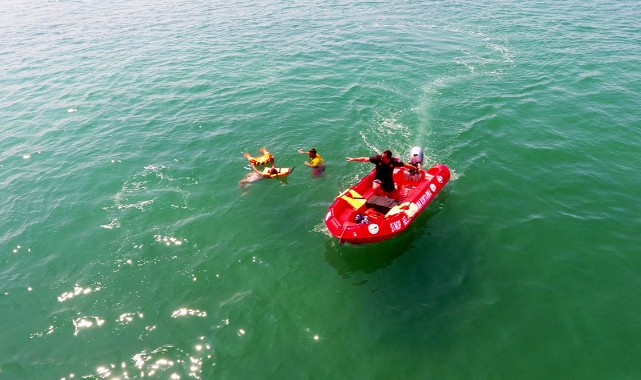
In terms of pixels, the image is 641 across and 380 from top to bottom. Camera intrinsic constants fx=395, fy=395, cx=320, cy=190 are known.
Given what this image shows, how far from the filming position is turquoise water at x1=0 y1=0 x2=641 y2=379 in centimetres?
1099

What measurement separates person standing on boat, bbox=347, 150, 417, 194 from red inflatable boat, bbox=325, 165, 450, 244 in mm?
348

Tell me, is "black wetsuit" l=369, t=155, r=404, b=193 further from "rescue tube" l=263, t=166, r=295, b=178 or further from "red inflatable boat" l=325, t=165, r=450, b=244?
"rescue tube" l=263, t=166, r=295, b=178

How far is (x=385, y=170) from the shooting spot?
1505 centimetres

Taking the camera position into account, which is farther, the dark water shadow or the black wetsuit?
the black wetsuit

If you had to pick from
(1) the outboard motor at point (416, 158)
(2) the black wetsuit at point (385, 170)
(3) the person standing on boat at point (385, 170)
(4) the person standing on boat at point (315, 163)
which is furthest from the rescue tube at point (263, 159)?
(1) the outboard motor at point (416, 158)

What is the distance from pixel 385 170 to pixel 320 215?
3098mm

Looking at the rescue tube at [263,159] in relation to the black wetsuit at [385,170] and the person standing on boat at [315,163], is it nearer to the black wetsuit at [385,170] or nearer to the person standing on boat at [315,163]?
the person standing on boat at [315,163]

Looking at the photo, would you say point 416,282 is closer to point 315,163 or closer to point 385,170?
point 385,170

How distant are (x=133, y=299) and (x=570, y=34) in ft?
114

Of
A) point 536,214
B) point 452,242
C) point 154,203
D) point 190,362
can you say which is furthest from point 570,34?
point 190,362

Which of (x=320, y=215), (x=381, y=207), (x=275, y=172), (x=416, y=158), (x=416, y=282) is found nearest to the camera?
(x=416, y=282)

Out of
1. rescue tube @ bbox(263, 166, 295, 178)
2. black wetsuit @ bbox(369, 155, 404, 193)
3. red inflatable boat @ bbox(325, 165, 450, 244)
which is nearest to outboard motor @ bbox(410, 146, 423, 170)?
red inflatable boat @ bbox(325, 165, 450, 244)

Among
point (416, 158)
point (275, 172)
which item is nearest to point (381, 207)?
point (416, 158)

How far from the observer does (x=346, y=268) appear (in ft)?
44.0
